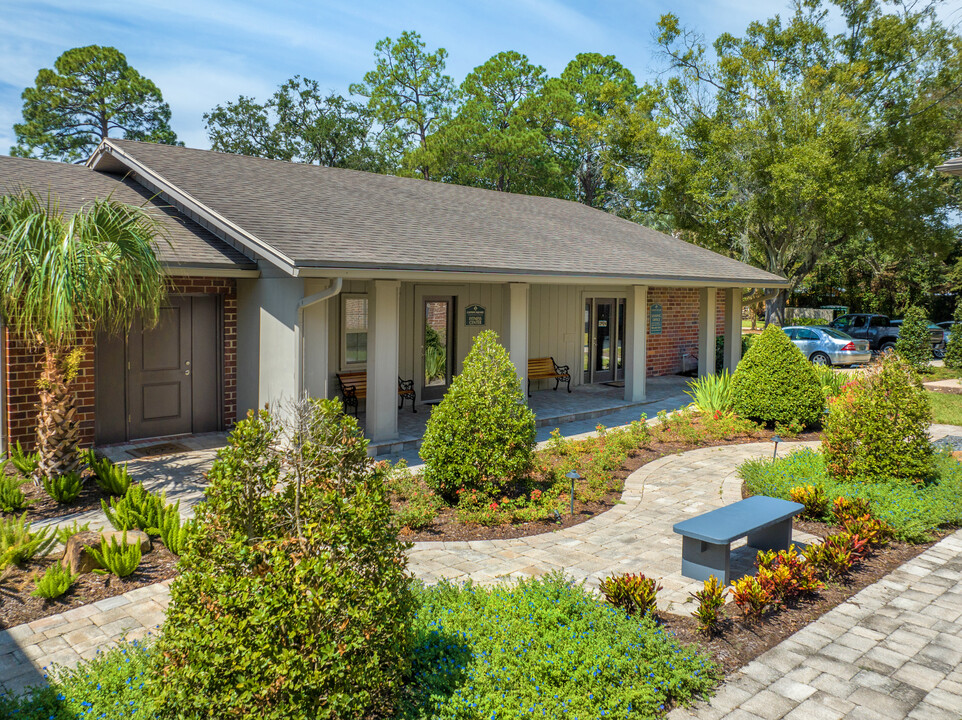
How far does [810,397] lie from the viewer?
11820mm

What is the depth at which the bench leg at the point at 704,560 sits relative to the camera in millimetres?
5641

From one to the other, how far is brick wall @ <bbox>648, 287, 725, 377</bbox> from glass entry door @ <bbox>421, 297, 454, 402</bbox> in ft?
21.8

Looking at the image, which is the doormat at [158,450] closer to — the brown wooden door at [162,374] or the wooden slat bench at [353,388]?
the brown wooden door at [162,374]

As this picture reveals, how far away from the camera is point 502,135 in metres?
34.0

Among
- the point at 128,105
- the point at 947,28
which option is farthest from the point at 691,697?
the point at 128,105

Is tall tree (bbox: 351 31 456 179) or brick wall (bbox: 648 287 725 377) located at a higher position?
tall tree (bbox: 351 31 456 179)

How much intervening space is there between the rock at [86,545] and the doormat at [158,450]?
3354 mm

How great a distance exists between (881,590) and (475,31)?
17.2m

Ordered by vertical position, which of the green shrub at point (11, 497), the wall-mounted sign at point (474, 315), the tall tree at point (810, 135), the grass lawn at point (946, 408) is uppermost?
the tall tree at point (810, 135)

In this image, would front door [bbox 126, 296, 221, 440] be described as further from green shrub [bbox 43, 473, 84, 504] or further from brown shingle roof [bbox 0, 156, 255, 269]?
green shrub [bbox 43, 473, 84, 504]

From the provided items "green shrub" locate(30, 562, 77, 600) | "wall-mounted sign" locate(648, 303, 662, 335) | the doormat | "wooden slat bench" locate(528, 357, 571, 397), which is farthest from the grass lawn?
"green shrub" locate(30, 562, 77, 600)

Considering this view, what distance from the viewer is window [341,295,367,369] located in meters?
12.5

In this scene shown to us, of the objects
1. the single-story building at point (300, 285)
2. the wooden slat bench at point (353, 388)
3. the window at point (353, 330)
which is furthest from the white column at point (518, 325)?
the window at point (353, 330)

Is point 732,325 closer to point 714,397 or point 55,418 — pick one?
point 714,397
